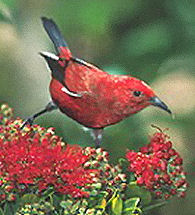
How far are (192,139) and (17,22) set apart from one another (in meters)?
0.68

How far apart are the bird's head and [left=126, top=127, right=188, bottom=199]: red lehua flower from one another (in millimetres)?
78

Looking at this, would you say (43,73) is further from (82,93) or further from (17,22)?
(82,93)

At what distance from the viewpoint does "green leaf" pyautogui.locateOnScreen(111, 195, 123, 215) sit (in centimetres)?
91

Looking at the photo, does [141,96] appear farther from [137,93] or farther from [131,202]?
[131,202]

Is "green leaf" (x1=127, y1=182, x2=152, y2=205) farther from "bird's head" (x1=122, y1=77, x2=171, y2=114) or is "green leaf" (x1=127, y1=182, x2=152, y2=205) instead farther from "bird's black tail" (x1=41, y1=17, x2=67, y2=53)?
"bird's black tail" (x1=41, y1=17, x2=67, y2=53)

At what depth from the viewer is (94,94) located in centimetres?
104

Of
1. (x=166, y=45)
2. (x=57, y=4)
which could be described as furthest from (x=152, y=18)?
(x=57, y=4)

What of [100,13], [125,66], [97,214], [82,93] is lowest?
[97,214]

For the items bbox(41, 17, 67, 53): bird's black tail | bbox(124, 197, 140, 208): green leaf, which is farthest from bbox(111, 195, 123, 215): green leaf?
bbox(41, 17, 67, 53): bird's black tail

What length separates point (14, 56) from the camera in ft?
6.72

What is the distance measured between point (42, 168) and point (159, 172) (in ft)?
0.65

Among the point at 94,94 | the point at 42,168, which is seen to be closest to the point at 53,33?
the point at 94,94

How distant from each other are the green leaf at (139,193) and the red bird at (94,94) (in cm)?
13

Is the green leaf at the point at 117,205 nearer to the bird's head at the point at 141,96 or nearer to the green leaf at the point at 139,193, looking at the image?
the green leaf at the point at 139,193
